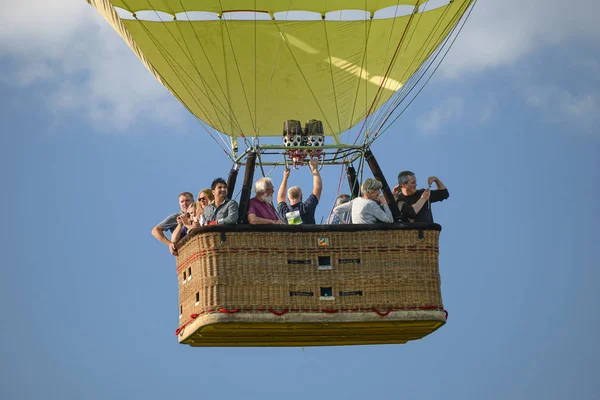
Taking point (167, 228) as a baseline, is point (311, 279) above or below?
below

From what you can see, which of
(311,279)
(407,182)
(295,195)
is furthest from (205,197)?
(407,182)

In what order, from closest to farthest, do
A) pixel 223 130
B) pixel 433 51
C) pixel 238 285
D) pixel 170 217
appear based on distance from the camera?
1. pixel 238 285
2. pixel 170 217
3. pixel 433 51
4. pixel 223 130

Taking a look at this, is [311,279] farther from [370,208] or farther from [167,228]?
[167,228]

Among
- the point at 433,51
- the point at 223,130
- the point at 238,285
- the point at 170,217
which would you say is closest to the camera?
the point at 238,285

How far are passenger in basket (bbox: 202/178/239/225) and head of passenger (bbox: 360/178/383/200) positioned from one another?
145 centimetres

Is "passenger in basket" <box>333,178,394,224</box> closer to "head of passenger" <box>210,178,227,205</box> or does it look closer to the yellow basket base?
the yellow basket base

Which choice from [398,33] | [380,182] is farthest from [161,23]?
[380,182]

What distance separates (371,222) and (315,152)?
1.71 m

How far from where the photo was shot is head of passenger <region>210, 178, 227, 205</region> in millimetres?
16391

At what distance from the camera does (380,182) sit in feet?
54.6

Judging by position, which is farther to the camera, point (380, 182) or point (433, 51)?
point (433, 51)

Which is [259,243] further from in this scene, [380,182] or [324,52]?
[324,52]

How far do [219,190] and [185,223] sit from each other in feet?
3.06

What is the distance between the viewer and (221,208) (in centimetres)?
1653
